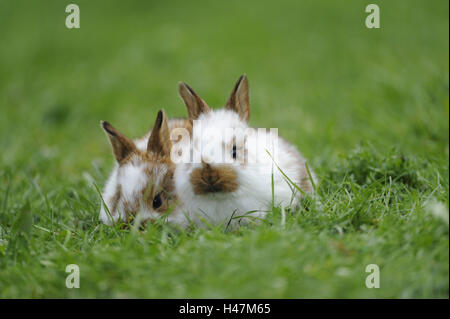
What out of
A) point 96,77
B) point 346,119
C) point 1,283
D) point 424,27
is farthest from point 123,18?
point 1,283

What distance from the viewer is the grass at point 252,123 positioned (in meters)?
2.88

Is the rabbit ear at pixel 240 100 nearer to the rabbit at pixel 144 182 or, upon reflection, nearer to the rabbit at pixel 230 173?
the rabbit at pixel 230 173

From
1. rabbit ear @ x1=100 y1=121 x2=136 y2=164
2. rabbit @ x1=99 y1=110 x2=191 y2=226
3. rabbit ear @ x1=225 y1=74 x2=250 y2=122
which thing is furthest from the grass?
rabbit ear @ x1=225 y1=74 x2=250 y2=122

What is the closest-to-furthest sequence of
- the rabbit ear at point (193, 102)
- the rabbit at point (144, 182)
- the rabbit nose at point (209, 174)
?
the rabbit nose at point (209, 174), the rabbit at point (144, 182), the rabbit ear at point (193, 102)

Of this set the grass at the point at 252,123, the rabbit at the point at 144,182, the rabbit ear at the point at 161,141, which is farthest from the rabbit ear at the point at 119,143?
the grass at the point at 252,123

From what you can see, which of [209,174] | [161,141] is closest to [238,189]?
[209,174]

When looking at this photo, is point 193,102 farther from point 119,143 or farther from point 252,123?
point 252,123

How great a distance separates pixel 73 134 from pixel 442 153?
16.9 ft

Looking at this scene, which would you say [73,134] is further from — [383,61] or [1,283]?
[383,61]

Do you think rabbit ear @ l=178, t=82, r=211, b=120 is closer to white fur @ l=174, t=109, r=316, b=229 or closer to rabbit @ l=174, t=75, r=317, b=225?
rabbit @ l=174, t=75, r=317, b=225

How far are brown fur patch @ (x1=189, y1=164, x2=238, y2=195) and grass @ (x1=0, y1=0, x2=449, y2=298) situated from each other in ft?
0.98

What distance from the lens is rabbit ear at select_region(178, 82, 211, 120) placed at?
13.1 feet

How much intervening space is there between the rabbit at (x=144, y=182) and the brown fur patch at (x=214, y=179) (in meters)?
0.27

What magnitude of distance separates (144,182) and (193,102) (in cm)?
81
